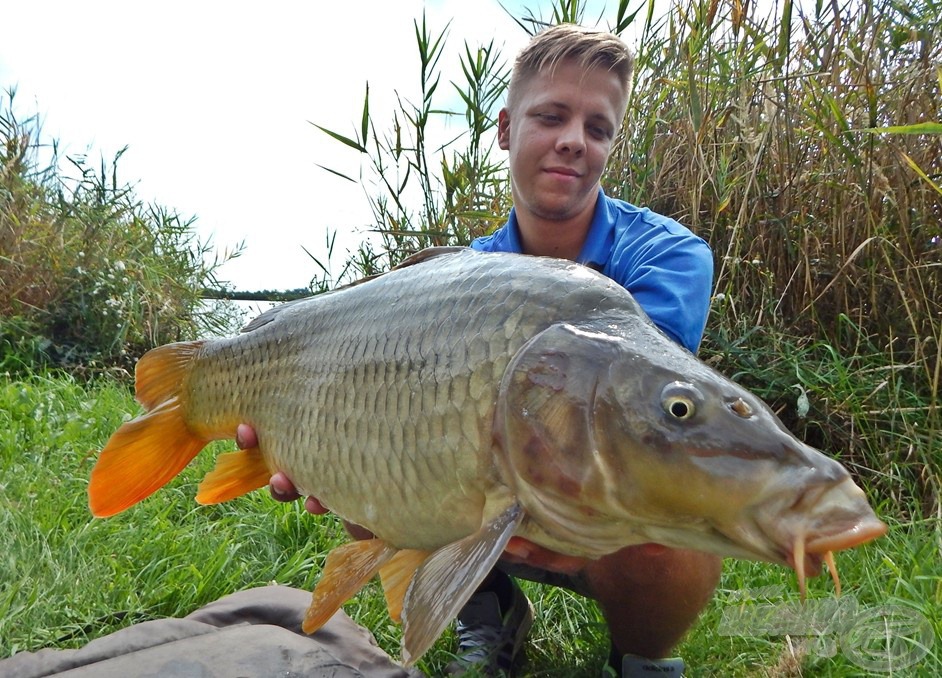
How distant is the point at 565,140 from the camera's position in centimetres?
206

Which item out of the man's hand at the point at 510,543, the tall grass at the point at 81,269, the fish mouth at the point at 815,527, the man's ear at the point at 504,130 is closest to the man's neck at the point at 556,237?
the man's ear at the point at 504,130

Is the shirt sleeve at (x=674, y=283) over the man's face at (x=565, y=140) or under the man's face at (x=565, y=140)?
under

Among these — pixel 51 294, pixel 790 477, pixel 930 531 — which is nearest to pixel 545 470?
pixel 790 477

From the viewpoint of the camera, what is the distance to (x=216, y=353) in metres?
1.90

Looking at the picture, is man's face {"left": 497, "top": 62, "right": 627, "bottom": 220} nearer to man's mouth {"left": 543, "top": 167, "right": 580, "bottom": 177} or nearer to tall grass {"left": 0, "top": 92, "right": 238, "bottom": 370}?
man's mouth {"left": 543, "top": 167, "right": 580, "bottom": 177}

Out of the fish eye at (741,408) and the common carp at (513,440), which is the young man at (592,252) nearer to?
the common carp at (513,440)

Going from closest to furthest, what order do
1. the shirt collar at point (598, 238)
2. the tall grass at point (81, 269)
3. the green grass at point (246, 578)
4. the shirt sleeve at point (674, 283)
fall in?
1. the shirt sleeve at point (674, 283)
2. the green grass at point (246, 578)
3. the shirt collar at point (598, 238)
4. the tall grass at point (81, 269)

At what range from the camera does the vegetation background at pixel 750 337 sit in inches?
76.9

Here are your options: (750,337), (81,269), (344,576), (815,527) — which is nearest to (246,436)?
(344,576)

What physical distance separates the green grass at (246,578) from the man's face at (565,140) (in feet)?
3.53

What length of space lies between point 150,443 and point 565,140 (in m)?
1.27

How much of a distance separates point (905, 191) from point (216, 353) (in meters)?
2.35

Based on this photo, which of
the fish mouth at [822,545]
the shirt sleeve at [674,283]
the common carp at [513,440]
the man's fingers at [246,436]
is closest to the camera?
the fish mouth at [822,545]

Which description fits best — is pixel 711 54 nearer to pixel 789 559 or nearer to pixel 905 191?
pixel 905 191
